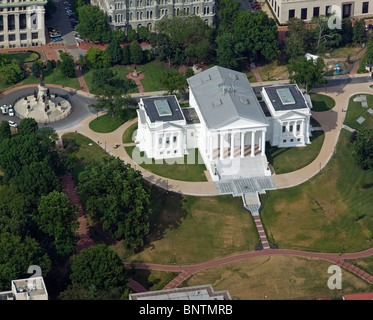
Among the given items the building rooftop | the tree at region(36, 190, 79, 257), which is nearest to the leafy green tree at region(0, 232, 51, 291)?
the tree at region(36, 190, 79, 257)

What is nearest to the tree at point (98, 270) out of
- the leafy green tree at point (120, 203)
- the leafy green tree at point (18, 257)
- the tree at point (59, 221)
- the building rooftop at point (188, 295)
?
the leafy green tree at point (18, 257)

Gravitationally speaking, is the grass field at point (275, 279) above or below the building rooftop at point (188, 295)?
below

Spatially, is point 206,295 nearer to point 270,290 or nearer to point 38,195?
point 270,290

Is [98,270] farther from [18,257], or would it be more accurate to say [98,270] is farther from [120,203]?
[120,203]

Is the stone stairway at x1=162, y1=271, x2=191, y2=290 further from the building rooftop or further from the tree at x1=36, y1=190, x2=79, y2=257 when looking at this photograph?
the building rooftop

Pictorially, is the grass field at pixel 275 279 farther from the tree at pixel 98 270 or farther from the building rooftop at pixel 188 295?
the building rooftop at pixel 188 295
